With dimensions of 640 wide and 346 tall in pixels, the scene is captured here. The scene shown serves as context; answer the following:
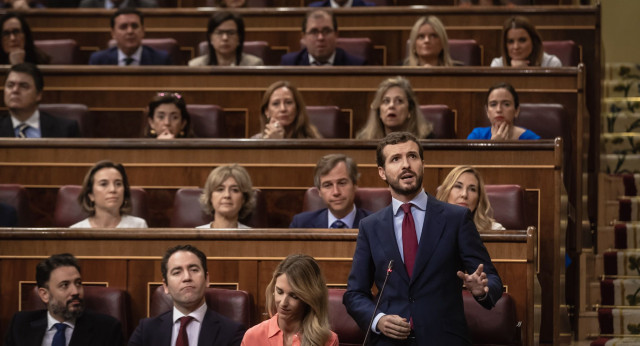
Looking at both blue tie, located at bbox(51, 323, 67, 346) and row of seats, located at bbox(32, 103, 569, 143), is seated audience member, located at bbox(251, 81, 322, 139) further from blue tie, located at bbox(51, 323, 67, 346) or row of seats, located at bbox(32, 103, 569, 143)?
blue tie, located at bbox(51, 323, 67, 346)

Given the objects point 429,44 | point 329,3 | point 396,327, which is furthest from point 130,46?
point 396,327

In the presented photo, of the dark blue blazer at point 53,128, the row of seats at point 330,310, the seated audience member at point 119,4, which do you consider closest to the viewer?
the row of seats at point 330,310

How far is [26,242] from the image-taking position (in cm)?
248

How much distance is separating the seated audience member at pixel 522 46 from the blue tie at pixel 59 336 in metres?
1.82

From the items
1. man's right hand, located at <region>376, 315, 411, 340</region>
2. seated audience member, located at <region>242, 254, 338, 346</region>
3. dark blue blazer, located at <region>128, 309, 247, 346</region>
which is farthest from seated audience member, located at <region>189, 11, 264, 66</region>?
man's right hand, located at <region>376, 315, 411, 340</region>

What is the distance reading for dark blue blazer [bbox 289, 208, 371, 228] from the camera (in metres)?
2.64

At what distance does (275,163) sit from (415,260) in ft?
3.82

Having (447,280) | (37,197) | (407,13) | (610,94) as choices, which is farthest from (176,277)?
(610,94)

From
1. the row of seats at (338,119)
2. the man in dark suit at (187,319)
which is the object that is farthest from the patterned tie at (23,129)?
the man in dark suit at (187,319)

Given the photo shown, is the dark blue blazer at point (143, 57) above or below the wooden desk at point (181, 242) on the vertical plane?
above

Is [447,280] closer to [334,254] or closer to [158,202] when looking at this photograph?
[334,254]

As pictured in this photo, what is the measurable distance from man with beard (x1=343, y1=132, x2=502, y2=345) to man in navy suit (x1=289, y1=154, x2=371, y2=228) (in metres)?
0.74

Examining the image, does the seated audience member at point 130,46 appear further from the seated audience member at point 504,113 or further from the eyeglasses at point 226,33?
the seated audience member at point 504,113

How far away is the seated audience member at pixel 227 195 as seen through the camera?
2668 millimetres
